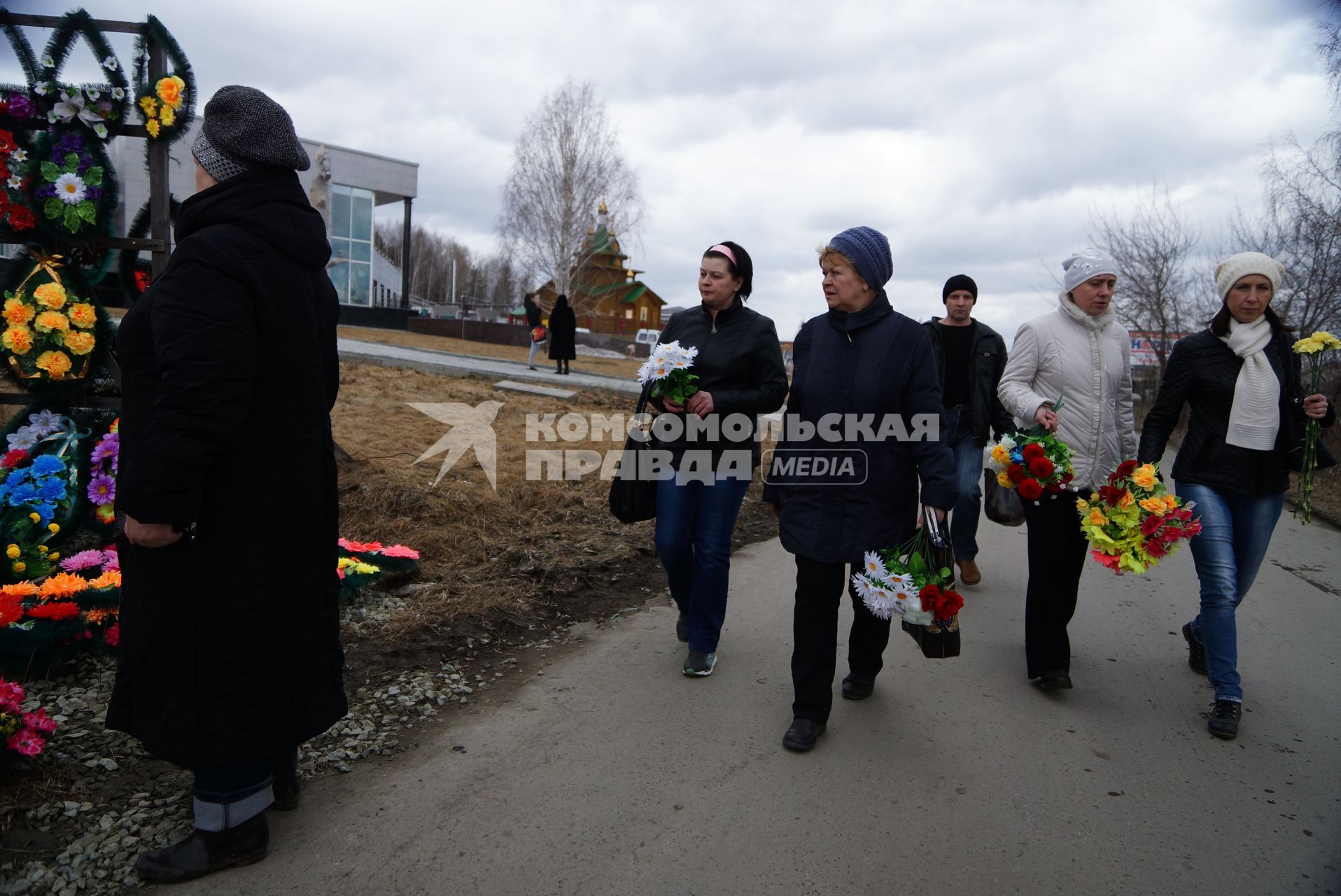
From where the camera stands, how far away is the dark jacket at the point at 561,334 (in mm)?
20641

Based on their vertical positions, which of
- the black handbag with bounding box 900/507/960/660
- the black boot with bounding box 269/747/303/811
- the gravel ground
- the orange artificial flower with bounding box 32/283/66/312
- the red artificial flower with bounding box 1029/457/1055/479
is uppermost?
the orange artificial flower with bounding box 32/283/66/312

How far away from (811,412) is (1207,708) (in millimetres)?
2417

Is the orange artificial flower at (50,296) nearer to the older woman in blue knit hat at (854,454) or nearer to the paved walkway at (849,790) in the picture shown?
the paved walkway at (849,790)

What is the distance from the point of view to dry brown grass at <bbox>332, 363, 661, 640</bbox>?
5.56 m

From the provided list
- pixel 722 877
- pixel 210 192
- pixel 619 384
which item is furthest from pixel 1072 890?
pixel 619 384

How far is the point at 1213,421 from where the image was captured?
4383mm

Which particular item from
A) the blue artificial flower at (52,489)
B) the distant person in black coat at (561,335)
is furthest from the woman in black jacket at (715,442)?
the distant person in black coat at (561,335)

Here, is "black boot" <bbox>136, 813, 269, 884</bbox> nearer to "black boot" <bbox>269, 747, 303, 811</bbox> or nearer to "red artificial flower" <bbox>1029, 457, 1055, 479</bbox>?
"black boot" <bbox>269, 747, 303, 811</bbox>

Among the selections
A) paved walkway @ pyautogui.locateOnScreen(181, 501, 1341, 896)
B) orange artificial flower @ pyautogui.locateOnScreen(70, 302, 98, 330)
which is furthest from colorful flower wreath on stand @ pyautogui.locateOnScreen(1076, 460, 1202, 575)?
orange artificial flower @ pyautogui.locateOnScreen(70, 302, 98, 330)

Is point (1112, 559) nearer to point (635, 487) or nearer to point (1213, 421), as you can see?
point (1213, 421)

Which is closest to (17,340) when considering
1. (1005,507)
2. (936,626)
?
(936,626)

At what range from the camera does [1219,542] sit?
4.29 meters

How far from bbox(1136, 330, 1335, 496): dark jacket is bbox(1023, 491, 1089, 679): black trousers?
0.53m

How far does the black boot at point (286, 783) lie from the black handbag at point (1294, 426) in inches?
172
